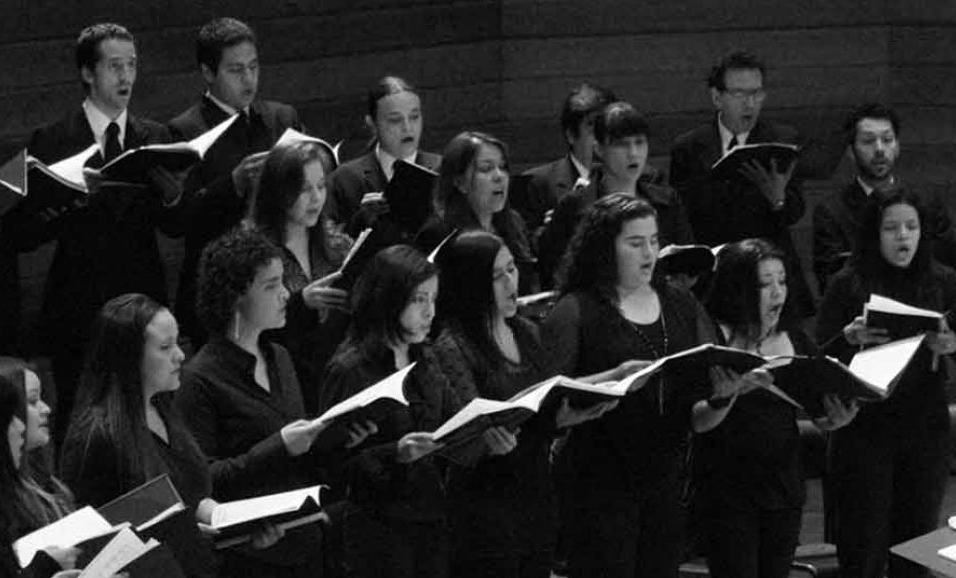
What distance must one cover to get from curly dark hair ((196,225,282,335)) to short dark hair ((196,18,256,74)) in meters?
1.49

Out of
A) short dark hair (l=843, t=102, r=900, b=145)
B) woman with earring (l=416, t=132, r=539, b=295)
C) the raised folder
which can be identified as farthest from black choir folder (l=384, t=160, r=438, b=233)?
short dark hair (l=843, t=102, r=900, b=145)

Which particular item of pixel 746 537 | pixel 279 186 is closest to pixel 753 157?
pixel 746 537

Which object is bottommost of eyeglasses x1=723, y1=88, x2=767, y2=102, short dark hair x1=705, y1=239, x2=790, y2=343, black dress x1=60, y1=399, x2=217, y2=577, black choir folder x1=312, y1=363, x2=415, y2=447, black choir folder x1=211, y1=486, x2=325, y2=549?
black choir folder x1=211, y1=486, x2=325, y2=549

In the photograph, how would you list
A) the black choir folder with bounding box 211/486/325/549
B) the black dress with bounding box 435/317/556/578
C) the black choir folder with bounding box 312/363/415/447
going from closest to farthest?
the black choir folder with bounding box 211/486/325/549 → the black choir folder with bounding box 312/363/415/447 → the black dress with bounding box 435/317/556/578

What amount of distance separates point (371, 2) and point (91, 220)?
9.06ft

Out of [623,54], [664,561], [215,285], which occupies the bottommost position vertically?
[664,561]

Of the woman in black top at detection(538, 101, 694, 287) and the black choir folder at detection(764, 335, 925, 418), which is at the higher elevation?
the woman in black top at detection(538, 101, 694, 287)

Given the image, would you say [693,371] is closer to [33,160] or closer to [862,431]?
[862,431]

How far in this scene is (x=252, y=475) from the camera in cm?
566

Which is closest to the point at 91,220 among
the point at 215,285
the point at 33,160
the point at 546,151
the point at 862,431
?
the point at 33,160

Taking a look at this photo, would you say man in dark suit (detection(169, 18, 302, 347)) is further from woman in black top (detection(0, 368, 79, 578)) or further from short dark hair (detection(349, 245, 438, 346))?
woman in black top (detection(0, 368, 79, 578))

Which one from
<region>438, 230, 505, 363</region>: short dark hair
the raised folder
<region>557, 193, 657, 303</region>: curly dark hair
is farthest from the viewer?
the raised folder

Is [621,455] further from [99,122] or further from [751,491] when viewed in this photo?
[99,122]

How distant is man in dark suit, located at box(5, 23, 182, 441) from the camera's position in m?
6.75
